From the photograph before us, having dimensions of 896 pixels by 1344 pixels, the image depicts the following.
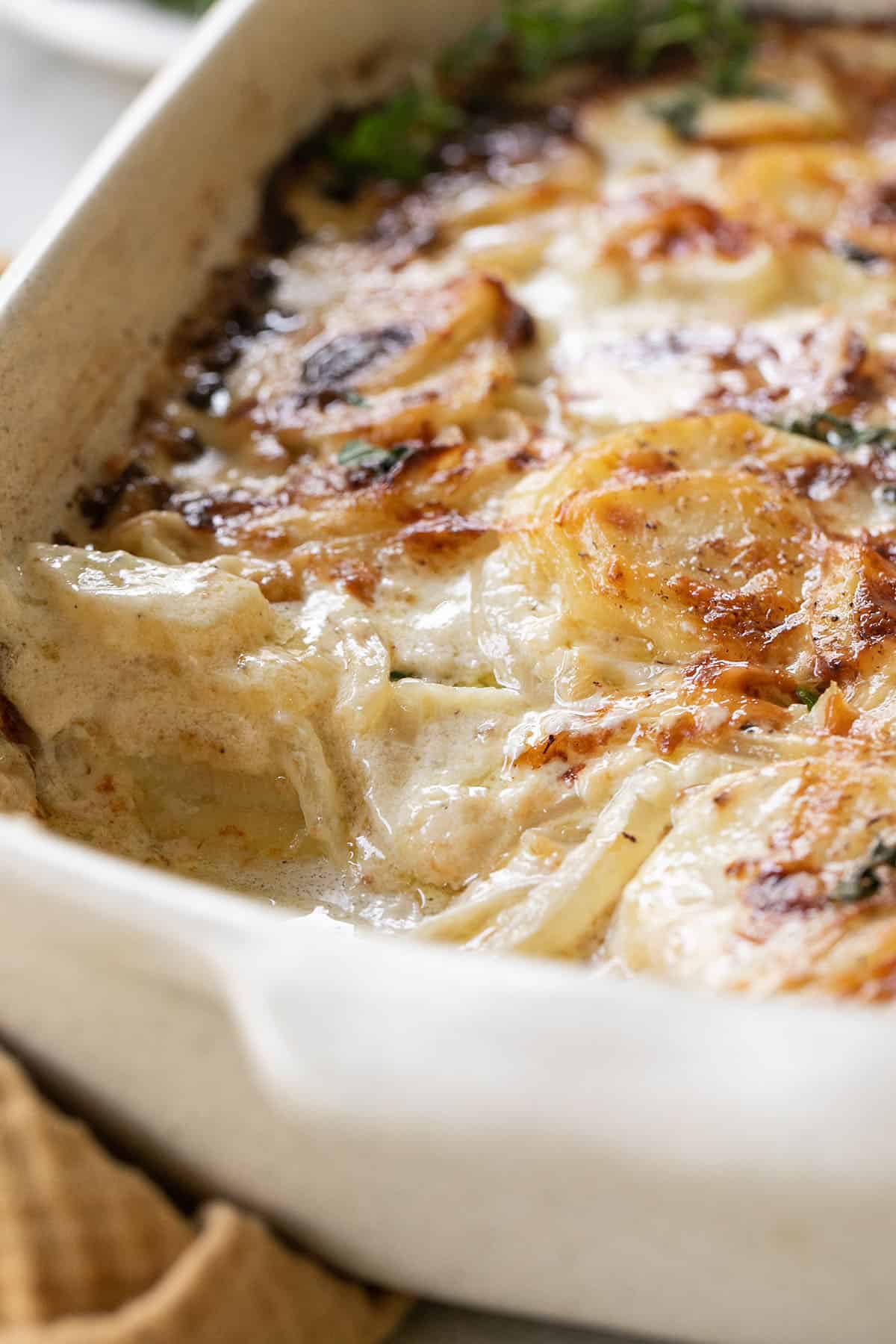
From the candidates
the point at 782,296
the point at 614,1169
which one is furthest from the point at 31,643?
the point at 782,296

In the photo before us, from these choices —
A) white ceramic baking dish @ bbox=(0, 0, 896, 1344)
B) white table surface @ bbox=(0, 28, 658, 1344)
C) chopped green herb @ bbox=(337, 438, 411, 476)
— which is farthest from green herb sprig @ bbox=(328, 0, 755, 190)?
white ceramic baking dish @ bbox=(0, 0, 896, 1344)

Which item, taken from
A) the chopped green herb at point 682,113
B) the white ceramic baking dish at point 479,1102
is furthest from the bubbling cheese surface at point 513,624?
the chopped green herb at point 682,113

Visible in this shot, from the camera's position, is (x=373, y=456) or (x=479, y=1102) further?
(x=373, y=456)

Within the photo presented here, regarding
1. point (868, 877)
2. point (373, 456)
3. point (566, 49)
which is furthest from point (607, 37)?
point (868, 877)

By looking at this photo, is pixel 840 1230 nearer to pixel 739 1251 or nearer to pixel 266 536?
pixel 739 1251

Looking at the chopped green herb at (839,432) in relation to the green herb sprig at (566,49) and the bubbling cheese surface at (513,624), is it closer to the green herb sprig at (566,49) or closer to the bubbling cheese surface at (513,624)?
the bubbling cheese surface at (513,624)

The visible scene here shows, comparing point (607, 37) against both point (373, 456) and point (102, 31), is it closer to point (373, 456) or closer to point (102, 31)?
point (102, 31)
